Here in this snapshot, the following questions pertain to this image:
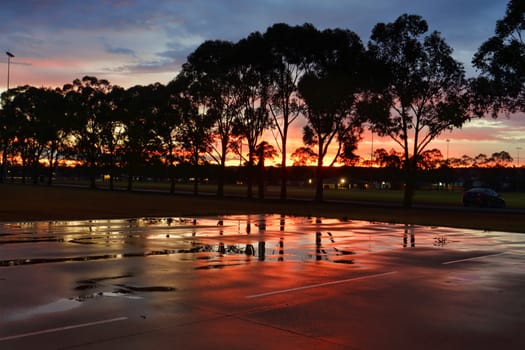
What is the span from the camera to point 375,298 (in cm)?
1017

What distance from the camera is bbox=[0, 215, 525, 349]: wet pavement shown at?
753 cm

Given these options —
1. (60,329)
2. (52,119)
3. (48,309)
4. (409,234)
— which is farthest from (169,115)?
(60,329)

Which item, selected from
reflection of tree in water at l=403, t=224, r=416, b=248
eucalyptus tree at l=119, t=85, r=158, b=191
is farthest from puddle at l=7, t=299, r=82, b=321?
eucalyptus tree at l=119, t=85, r=158, b=191

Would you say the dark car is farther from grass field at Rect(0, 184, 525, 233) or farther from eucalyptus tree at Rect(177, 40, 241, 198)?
eucalyptus tree at Rect(177, 40, 241, 198)

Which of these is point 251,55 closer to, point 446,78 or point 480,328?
point 446,78

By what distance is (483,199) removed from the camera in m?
48.2

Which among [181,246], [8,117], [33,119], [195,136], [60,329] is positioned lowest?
[60,329]

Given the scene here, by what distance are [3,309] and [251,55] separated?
46.7 m

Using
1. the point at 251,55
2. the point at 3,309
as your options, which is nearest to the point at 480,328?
the point at 3,309

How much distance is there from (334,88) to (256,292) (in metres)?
41.2

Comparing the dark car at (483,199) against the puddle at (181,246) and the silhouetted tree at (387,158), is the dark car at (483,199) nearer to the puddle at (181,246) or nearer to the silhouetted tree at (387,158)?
the silhouetted tree at (387,158)

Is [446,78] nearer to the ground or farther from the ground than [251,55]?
nearer to the ground

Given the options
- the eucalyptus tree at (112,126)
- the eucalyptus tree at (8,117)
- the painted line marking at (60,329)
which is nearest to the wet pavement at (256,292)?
the painted line marking at (60,329)

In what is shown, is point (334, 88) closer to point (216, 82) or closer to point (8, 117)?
point (216, 82)
